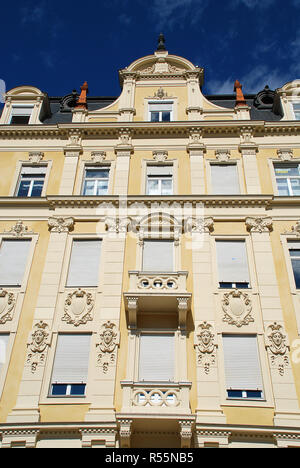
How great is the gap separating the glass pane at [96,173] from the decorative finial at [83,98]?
4.44 metres

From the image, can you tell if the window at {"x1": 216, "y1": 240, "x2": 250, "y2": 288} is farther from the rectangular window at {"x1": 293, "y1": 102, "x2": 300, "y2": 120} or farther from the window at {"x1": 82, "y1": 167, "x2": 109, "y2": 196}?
the rectangular window at {"x1": 293, "y1": 102, "x2": 300, "y2": 120}

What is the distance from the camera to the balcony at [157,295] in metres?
15.3

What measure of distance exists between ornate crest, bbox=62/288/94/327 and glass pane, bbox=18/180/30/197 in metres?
6.17

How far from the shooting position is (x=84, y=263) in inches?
695

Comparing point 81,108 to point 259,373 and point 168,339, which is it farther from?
point 259,373

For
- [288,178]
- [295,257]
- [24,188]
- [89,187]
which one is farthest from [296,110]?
[24,188]

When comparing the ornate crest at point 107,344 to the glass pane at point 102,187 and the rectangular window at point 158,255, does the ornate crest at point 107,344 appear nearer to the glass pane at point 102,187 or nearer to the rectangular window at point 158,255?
the rectangular window at point 158,255

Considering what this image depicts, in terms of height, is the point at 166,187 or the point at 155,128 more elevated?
the point at 155,128

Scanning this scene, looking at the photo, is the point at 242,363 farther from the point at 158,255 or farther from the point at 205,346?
the point at 158,255

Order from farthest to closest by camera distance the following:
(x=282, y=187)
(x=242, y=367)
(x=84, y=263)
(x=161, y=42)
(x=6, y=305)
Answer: (x=161, y=42)
(x=282, y=187)
(x=84, y=263)
(x=6, y=305)
(x=242, y=367)

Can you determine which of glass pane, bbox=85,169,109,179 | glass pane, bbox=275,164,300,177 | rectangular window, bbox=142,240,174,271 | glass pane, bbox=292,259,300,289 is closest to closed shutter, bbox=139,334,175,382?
rectangular window, bbox=142,240,174,271

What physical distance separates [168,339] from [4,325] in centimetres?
567

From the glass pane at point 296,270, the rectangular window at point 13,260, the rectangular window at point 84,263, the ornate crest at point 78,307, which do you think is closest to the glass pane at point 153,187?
the rectangular window at point 84,263

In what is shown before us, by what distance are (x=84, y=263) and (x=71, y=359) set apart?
3968 mm
